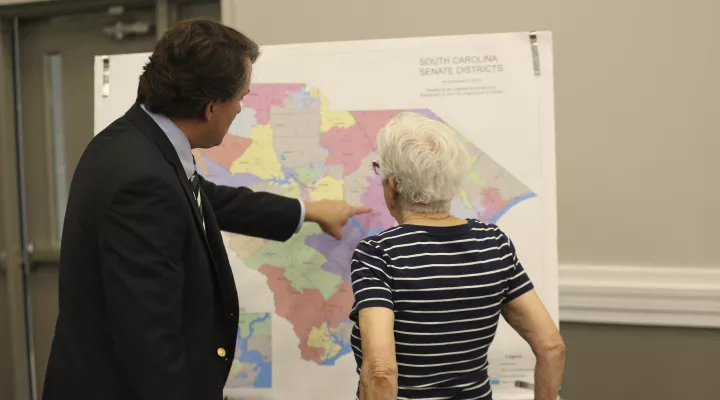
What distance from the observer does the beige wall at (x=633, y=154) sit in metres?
1.98

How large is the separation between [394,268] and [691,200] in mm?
1320

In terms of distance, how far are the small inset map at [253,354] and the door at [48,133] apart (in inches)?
61.2

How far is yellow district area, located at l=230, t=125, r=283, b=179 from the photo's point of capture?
173 cm

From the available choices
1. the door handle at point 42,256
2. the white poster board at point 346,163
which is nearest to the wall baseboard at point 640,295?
the white poster board at point 346,163

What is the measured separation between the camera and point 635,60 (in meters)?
2.01

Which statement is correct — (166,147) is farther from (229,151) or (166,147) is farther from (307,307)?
(307,307)

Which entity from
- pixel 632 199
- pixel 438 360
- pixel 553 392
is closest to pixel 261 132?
pixel 438 360

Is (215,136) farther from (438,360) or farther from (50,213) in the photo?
(50,213)

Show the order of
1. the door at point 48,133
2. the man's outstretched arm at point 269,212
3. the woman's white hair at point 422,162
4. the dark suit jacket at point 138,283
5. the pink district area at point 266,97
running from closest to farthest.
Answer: the dark suit jacket at point 138,283
the woman's white hair at point 422,162
the man's outstretched arm at point 269,212
the pink district area at point 266,97
the door at point 48,133

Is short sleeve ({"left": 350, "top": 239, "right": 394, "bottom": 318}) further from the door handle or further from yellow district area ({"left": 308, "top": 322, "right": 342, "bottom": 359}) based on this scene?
the door handle

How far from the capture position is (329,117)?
67.4 inches

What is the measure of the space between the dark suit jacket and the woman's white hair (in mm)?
395

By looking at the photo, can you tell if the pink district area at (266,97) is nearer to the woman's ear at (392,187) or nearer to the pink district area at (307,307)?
the pink district area at (307,307)

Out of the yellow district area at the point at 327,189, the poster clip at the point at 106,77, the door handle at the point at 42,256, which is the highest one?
the poster clip at the point at 106,77
